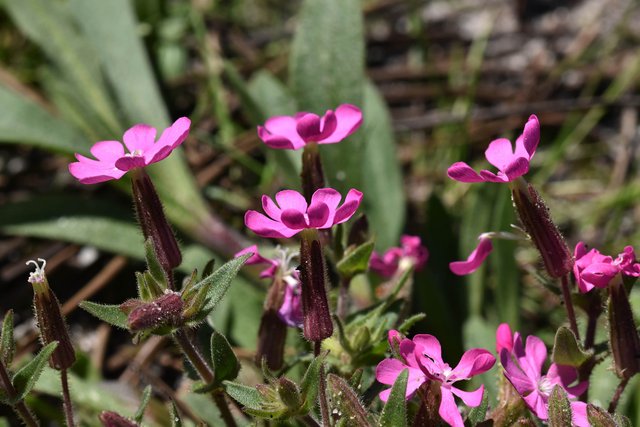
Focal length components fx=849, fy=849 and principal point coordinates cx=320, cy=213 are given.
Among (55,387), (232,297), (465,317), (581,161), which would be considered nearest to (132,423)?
(55,387)

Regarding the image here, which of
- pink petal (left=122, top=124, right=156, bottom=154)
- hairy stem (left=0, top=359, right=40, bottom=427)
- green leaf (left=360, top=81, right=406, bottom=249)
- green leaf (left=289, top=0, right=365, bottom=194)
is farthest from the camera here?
green leaf (left=360, top=81, right=406, bottom=249)

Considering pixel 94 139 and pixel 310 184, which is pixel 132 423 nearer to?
pixel 310 184

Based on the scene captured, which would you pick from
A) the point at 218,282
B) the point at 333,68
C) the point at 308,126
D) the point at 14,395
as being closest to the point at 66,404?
the point at 14,395

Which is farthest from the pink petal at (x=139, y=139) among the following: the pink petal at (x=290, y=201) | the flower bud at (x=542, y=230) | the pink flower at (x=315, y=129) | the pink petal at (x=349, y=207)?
the flower bud at (x=542, y=230)

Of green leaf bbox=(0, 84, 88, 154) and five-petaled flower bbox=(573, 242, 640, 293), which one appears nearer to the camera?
five-petaled flower bbox=(573, 242, 640, 293)

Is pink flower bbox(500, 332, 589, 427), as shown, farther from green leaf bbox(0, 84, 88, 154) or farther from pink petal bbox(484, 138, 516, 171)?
green leaf bbox(0, 84, 88, 154)

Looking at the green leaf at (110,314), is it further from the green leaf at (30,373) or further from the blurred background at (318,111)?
the blurred background at (318,111)

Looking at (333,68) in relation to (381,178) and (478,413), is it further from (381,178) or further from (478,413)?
(478,413)

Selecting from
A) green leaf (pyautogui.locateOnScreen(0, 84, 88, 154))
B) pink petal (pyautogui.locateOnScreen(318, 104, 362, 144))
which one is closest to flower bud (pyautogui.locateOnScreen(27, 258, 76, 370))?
pink petal (pyautogui.locateOnScreen(318, 104, 362, 144))
